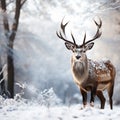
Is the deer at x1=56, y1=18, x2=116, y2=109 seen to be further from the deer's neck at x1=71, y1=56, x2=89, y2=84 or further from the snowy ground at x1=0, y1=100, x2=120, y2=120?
the snowy ground at x1=0, y1=100, x2=120, y2=120

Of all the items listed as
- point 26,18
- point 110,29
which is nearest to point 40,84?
point 26,18

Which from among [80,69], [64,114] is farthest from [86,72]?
[64,114]

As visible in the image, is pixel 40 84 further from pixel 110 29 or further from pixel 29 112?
pixel 29 112

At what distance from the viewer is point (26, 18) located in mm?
25469

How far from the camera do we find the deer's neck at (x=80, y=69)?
39.2 feet

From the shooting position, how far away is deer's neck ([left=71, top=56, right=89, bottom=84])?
11938mm

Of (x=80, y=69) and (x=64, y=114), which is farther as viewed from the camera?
(x=80, y=69)

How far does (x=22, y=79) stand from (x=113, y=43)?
531 cm

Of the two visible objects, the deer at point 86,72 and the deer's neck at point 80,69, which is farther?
the deer's neck at point 80,69

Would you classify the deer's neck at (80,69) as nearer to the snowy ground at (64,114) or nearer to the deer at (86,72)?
the deer at (86,72)

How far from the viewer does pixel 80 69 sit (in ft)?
39.6

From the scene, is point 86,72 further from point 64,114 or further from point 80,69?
point 64,114

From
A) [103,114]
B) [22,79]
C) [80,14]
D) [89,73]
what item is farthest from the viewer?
[22,79]

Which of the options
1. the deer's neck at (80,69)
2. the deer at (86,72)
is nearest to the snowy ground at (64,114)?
the deer at (86,72)
